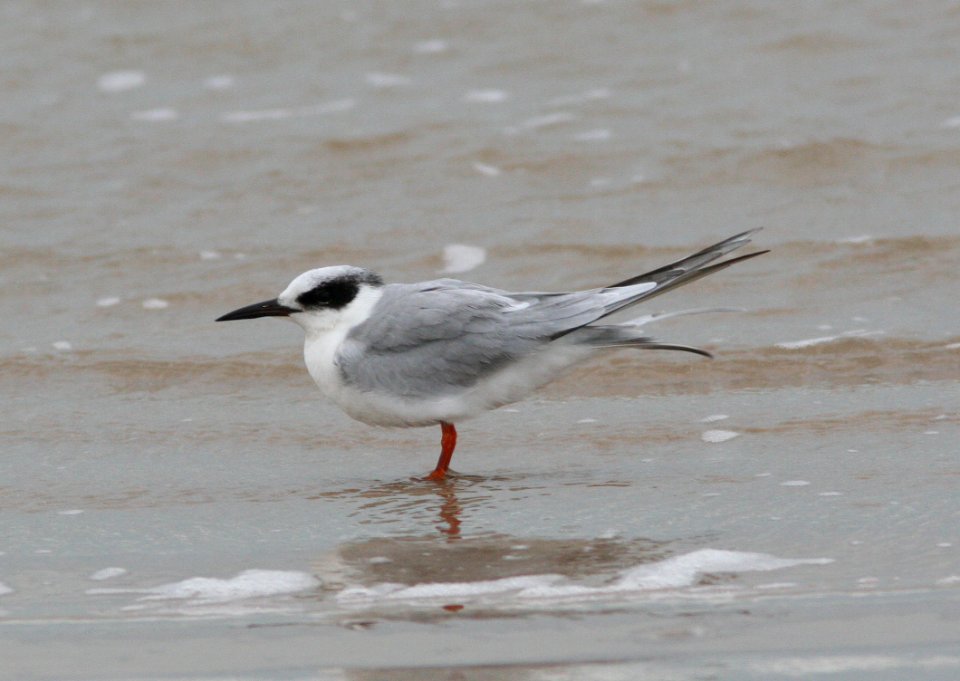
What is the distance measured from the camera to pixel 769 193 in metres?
8.82

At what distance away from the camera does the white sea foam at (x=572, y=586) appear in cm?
371

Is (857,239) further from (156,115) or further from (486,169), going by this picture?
(156,115)

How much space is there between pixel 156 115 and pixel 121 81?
0.79 m

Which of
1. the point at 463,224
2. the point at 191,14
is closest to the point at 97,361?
the point at 463,224

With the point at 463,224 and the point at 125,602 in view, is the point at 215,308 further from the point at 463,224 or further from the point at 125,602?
the point at 125,602

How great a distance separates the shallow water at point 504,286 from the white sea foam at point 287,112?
0.04 metres

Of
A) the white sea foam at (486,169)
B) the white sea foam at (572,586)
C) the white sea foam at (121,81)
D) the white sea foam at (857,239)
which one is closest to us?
the white sea foam at (572,586)

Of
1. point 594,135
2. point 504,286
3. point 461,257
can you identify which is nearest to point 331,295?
point 504,286

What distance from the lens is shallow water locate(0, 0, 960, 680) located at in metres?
3.57

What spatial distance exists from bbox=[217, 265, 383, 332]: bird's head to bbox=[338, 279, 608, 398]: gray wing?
12 centimetres

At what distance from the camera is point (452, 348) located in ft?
16.5

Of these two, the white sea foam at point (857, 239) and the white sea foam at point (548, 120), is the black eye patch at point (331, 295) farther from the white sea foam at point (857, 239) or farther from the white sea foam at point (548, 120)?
the white sea foam at point (548, 120)

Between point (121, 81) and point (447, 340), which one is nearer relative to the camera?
point (447, 340)

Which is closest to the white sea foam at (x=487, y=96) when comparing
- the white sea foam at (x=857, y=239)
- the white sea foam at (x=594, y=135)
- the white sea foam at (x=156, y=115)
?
the white sea foam at (x=594, y=135)
